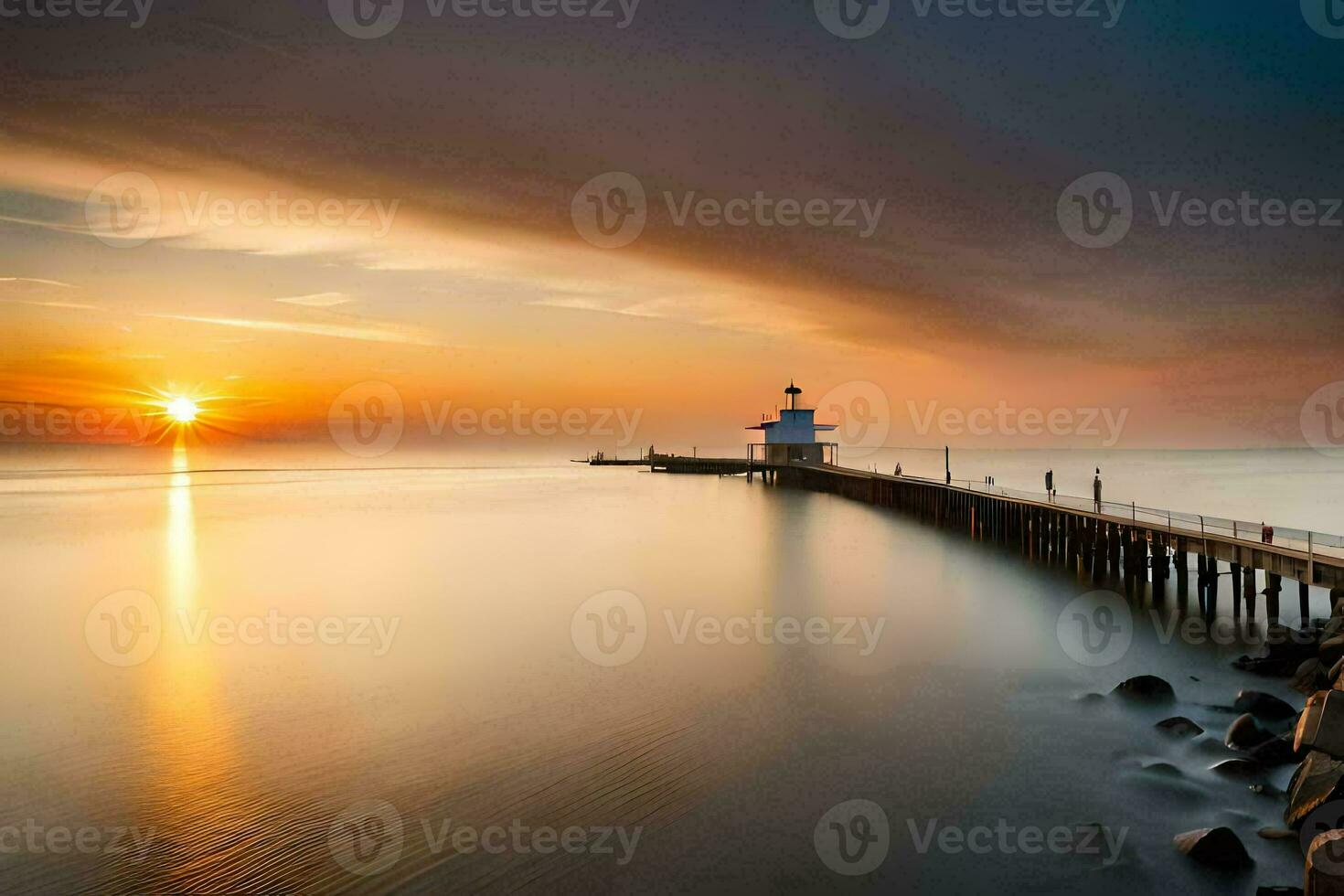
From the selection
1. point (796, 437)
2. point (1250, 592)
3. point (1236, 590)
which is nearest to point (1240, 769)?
point (1250, 592)

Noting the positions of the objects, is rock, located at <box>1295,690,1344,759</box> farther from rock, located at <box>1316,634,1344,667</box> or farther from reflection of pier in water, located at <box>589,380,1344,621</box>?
reflection of pier in water, located at <box>589,380,1344,621</box>

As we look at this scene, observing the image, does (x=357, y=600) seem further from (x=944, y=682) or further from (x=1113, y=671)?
(x=1113, y=671)

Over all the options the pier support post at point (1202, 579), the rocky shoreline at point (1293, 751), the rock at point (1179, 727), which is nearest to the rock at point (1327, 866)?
the rocky shoreline at point (1293, 751)

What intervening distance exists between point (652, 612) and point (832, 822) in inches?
466

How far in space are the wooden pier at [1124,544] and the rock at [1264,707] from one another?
448 cm

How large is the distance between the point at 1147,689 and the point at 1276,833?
476 centimetres

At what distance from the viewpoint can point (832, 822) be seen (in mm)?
8234

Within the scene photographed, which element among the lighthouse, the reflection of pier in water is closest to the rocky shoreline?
the reflection of pier in water

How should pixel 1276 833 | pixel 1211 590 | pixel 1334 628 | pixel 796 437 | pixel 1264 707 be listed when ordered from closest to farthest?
pixel 1276 833 → pixel 1264 707 → pixel 1334 628 → pixel 1211 590 → pixel 796 437

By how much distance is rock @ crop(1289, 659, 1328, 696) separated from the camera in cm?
1141

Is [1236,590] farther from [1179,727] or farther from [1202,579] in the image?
[1179,727]

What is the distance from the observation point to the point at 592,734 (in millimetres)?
10789

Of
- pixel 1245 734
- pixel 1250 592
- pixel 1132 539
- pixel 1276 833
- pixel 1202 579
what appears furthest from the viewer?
pixel 1132 539

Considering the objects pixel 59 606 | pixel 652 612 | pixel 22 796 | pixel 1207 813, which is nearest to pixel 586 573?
pixel 652 612
